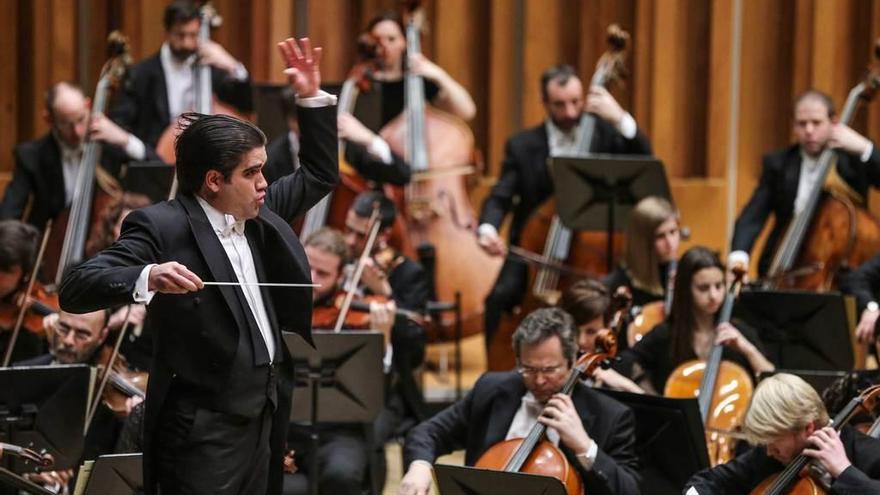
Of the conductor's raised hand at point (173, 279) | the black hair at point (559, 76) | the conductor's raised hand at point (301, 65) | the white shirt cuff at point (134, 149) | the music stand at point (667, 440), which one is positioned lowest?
the music stand at point (667, 440)

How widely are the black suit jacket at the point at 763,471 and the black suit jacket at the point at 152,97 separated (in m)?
3.25

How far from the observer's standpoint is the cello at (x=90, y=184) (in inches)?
212

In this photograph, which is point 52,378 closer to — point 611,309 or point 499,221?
point 611,309

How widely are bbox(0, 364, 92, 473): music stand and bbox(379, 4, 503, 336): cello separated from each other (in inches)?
86.5

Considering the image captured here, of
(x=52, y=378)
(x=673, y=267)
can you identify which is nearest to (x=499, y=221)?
(x=673, y=267)

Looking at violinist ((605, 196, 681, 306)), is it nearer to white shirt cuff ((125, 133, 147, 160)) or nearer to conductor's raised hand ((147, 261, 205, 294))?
white shirt cuff ((125, 133, 147, 160))

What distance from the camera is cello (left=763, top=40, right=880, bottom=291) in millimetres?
5051

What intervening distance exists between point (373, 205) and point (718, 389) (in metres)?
1.45

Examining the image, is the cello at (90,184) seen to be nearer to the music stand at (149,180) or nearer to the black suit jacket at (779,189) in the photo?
the music stand at (149,180)

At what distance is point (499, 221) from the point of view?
574 cm

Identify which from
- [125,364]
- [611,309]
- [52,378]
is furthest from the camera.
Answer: [611,309]

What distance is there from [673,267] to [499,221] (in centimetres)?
103

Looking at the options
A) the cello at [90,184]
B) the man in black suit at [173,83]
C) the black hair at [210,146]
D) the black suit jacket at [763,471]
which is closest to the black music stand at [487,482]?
the black suit jacket at [763,471]

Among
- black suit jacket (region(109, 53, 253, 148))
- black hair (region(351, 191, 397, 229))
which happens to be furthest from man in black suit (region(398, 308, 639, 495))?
black suit jacket (region(109, 53, 253, 148))
